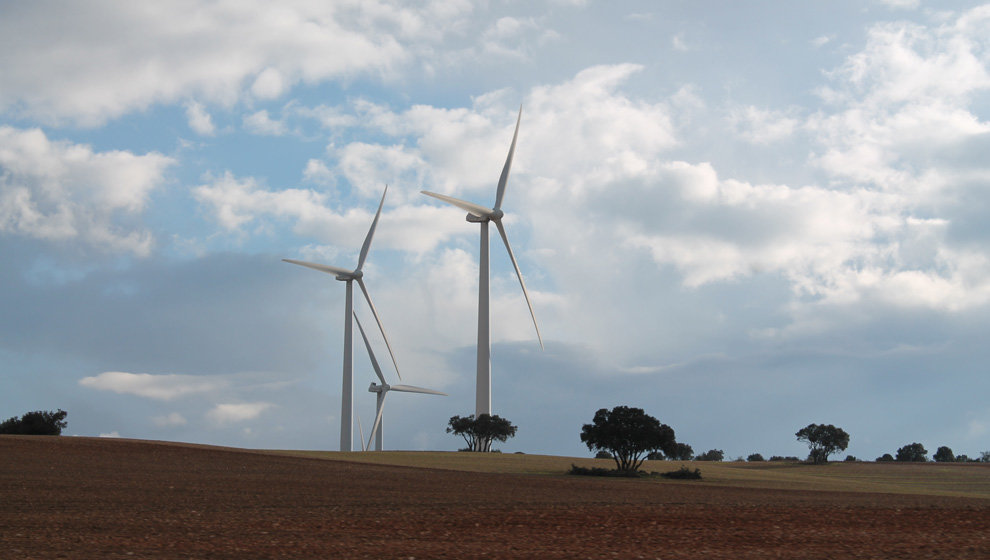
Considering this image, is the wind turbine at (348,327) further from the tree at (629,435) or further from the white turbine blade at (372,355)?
the tree at (629,435)

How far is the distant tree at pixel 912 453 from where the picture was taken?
157m

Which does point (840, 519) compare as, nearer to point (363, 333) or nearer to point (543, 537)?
point (543, 537)

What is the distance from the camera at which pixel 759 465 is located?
332ft

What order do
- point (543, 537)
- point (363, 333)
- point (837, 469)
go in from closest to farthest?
1. point (543, 537)
2. point (837, 469)
3. point (363, 333)

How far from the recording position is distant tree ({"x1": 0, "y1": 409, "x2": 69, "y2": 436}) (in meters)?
78.9

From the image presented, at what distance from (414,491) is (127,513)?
14061 millimetres

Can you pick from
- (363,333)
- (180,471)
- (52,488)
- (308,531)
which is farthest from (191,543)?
(363,333)

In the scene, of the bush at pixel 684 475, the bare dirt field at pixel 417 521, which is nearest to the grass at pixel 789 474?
the bush at pixel 684 475

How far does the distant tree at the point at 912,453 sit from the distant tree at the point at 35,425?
→ 14469 centimetres

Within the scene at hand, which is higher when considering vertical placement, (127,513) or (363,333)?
(363,333)

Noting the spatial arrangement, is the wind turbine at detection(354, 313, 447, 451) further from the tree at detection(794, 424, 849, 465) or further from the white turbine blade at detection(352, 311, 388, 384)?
the tree at detection(794, 424, 849, 465)

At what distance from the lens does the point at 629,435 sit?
6669 cm

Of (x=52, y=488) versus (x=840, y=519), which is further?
(x=52, y=488)

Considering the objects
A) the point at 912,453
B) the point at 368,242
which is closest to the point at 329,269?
the point at 368,242
